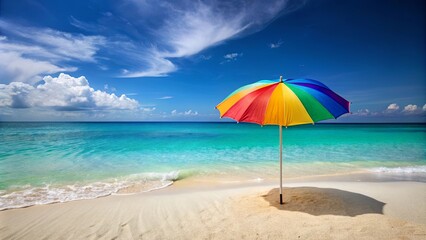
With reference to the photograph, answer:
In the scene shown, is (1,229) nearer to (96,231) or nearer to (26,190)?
(96,231)

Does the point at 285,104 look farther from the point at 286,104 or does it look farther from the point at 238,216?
the point at 238,216

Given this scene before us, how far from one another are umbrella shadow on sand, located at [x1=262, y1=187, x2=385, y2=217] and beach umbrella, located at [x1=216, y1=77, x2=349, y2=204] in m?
1.87

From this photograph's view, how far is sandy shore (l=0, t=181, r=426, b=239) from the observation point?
142 inches

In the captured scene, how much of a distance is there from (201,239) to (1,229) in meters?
4.00

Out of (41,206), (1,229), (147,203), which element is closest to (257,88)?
(147,203)

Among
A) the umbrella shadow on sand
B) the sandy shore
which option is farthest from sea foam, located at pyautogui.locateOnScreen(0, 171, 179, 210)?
the umbrella shadow on sand

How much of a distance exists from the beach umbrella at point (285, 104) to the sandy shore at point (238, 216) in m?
1.78

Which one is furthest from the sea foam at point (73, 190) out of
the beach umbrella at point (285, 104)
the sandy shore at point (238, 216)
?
the beach umbrella at point (285, 104)

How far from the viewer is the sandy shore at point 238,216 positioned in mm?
3611

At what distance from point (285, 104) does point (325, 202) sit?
98.8 inches

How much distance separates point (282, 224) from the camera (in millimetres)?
3832

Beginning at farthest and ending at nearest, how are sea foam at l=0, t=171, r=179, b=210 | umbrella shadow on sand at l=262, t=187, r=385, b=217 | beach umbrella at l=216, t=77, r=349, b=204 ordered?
sea foam at l=0, t=171, r=179, b=210
umbrella shadow on sand at l=262, t=187, r=385, b=217
beach umbrella at l=216, t=77, r=349, b=204

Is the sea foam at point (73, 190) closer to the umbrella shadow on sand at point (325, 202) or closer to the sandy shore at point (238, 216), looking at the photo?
the sandy shore at point (238, 216)

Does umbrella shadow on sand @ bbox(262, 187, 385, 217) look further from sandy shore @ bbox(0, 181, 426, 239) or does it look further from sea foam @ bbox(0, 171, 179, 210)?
sea foam @ bbox(0, 171, 179, 210)
